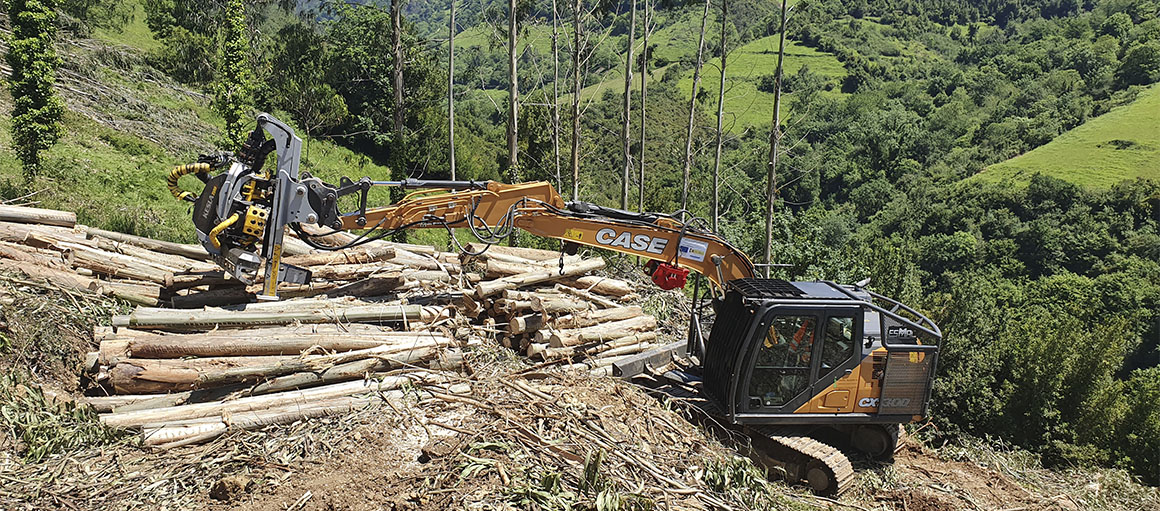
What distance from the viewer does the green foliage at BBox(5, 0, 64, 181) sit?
15.3 meters

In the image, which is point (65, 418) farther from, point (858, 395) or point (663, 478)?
point (858, 395)

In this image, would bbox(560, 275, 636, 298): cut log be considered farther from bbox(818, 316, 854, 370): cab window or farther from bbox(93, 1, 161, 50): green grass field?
bbox(93, 1, 161, 50): green grass field

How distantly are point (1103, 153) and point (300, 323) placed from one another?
88070mm

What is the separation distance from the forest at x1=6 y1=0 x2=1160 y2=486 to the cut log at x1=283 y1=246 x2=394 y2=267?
9068 millimetres

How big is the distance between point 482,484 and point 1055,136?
100600mm

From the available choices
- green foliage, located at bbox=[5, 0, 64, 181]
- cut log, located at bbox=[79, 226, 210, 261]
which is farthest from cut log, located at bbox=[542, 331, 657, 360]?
green foliage, located at bbox=[5, 0, 64, 181]

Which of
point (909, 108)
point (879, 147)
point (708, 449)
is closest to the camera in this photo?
point (708, 449)

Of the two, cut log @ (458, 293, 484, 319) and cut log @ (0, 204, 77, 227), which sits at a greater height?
cut log @ (0, 204, 77, 227)

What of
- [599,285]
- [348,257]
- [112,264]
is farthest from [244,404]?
[599,285]

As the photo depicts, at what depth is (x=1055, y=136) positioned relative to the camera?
3337 inches

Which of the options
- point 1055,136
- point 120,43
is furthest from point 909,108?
point 120,43

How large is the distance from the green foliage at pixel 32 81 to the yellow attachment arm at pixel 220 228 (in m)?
11.8

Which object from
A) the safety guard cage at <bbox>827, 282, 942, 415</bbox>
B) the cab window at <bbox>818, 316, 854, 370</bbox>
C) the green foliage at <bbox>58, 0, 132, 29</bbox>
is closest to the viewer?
the cab window at <bbox>818, 316, 854, 370</bbox>

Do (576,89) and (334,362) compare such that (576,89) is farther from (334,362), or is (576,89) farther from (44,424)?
(44,424)
